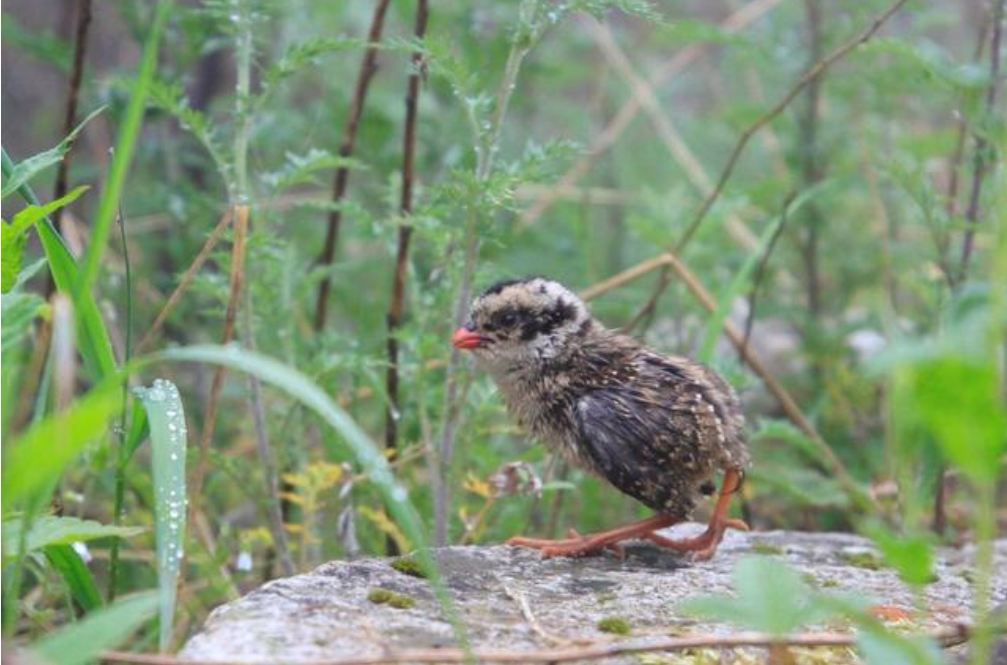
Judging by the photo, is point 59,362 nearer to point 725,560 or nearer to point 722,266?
point 725,560

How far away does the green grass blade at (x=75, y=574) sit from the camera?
139 inches

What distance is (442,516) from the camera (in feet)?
15.2

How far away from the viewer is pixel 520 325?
4.62 meters

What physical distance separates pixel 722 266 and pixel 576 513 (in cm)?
195

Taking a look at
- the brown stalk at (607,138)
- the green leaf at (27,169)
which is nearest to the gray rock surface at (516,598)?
the green leaf at (27,169)

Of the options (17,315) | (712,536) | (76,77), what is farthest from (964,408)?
(76,77)

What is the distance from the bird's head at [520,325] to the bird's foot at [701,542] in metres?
0.65

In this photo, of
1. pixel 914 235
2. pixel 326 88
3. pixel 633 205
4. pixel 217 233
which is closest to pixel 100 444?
pixel 217 233

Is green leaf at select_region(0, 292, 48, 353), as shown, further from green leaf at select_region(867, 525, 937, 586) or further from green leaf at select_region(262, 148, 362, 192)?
green leaf at select_region(867, 525, 937, 586)

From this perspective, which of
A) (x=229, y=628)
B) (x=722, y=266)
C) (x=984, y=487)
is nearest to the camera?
(x=984, y=487)

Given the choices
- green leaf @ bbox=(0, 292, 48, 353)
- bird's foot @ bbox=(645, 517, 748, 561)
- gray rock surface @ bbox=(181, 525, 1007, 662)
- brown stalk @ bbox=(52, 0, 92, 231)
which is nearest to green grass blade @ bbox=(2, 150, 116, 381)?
green leaf @ bbox=(0, 292, 48, 353)

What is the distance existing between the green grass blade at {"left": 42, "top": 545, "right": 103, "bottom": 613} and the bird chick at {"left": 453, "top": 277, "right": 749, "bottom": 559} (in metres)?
1.21

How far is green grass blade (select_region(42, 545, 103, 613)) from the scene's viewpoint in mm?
3541

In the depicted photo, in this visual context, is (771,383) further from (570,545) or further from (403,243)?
(570,545)
